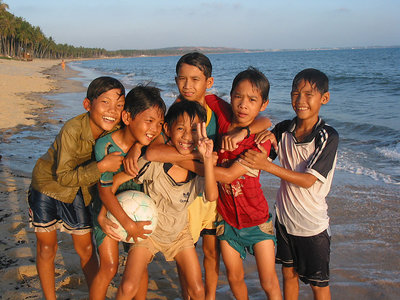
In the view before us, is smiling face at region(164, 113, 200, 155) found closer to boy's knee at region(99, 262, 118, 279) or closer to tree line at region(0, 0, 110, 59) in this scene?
boy's knee at region(99, 262, 118, 279)

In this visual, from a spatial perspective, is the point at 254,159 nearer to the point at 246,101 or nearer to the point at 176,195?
the point at 246,101

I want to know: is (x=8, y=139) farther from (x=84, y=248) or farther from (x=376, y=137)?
(x=376, y=137)

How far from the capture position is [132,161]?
275 cm

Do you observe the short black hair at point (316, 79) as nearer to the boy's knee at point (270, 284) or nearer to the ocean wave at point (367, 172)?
the boy's knee at point (270, 284)

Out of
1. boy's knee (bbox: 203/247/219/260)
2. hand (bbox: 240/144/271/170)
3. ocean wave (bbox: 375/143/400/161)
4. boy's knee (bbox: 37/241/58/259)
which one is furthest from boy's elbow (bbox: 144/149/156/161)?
ocean wave (bbox: 375/143/400/161)

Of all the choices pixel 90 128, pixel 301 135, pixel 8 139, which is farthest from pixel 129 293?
pixel 8 139

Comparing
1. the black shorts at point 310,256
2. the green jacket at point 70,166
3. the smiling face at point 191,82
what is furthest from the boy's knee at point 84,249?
the black shorts at point 310,256

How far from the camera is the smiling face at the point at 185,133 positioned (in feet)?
9.44

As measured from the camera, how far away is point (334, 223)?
199 inches

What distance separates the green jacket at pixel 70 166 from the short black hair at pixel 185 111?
2.29 feet

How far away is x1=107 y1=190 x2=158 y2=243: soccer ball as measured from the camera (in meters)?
2.80

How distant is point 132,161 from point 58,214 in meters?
1.00

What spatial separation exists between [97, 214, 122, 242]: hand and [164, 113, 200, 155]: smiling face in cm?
80

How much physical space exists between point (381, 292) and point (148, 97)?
9.86ft
